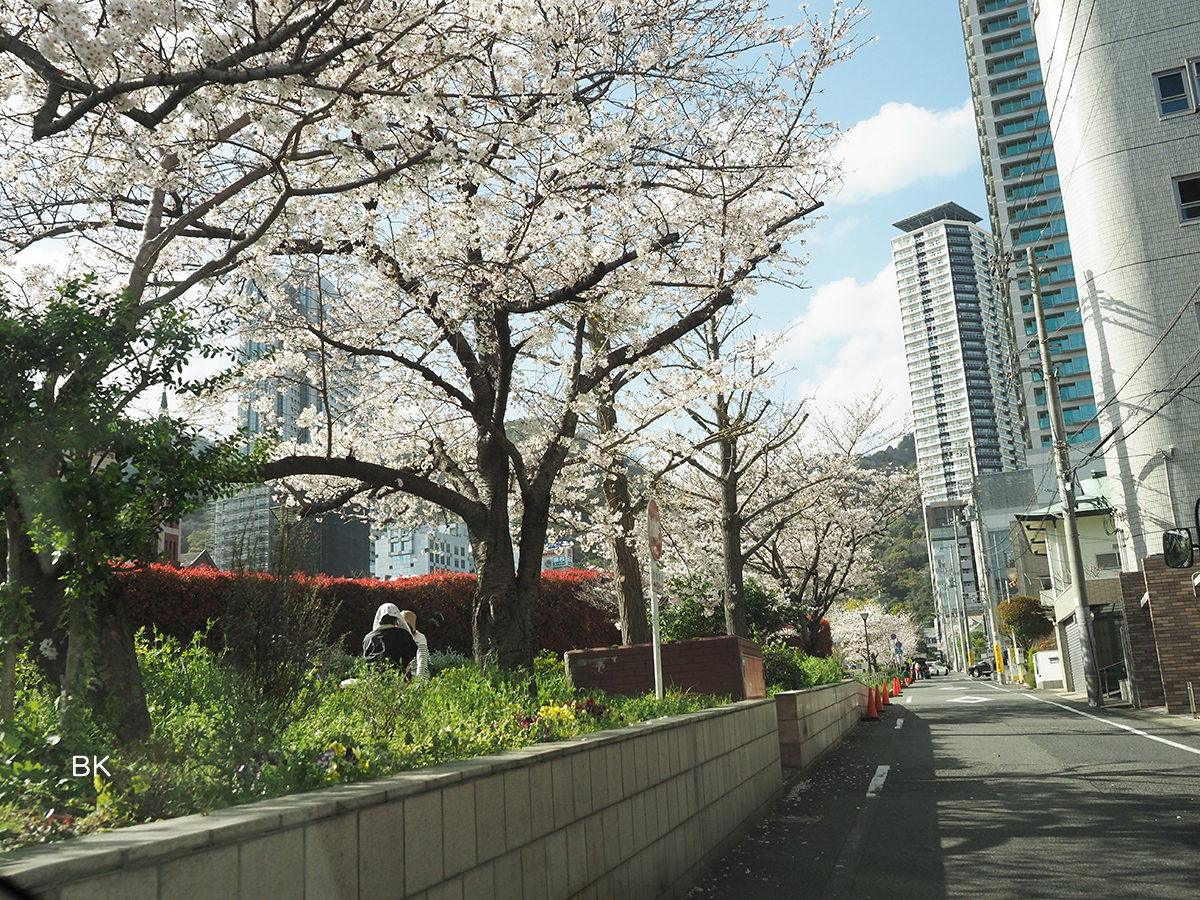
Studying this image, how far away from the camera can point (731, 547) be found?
55.4ft

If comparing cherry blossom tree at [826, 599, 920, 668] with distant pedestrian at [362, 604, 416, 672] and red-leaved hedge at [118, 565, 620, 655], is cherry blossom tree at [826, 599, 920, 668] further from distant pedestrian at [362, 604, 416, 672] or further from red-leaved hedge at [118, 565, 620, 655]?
distant pedestrian at [362, 604, 416, 672]

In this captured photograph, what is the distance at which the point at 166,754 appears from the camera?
399cm

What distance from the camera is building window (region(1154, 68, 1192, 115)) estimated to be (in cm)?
2484

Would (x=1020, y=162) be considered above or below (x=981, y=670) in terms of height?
above

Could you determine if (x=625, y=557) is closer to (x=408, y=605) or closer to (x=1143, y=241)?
(x=408, y=605)

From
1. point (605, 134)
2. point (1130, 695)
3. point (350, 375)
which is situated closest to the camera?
point (605, 134)

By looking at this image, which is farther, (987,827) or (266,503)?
(266,503)

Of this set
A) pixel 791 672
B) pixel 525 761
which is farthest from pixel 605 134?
pixel 791 672

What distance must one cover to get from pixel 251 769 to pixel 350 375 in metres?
10.0

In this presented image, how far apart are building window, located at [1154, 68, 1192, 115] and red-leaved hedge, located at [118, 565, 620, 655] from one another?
66.7ft

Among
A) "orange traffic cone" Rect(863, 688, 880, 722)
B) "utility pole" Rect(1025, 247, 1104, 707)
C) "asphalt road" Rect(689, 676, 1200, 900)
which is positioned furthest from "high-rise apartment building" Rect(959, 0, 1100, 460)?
"asphalt road" Rect(689, 676, 1200, 900)

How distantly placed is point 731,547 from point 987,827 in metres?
9.14

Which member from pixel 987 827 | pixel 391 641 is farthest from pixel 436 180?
pixel 987 827

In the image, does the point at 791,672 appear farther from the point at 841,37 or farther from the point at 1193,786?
the point at 841,37
